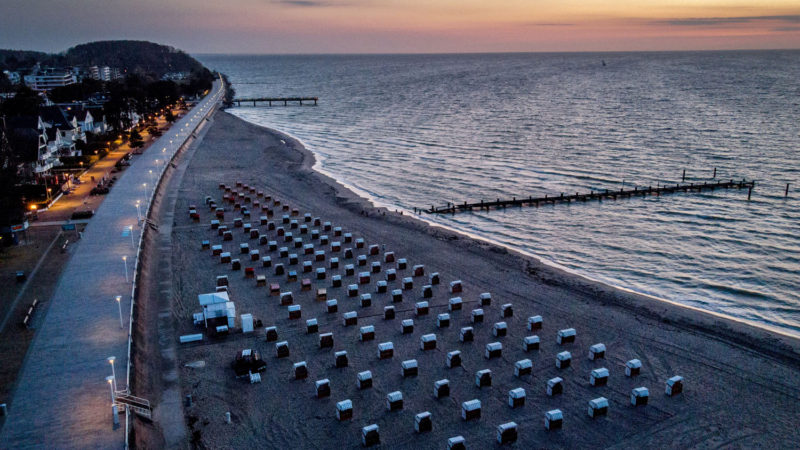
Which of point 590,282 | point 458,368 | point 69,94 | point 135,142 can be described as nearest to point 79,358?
point 458,368

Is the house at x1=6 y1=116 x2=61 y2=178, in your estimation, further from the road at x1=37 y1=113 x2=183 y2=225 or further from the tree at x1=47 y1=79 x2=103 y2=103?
the tree at x1=47 y1=79 x2=103 y2=103

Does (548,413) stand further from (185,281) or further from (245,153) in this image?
(245,153)

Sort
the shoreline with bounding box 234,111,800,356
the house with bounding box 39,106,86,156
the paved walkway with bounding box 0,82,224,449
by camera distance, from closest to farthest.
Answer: the paved walkway with bounding box 0,82,224,449 → the shoreline with bounding box 234,111,800,356 → the house with bounding box 39,106,86,156

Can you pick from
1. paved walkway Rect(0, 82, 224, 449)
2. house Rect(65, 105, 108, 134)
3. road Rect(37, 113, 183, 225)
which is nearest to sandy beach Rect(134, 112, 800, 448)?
paved walkway Rect(0, 82, 224, 449)

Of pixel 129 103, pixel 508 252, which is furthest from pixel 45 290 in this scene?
pixel 129 103

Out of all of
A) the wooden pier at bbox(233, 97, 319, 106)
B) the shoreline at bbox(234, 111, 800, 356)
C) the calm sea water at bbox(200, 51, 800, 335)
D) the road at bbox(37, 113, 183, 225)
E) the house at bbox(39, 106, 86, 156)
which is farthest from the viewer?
the wooden pier at bbox(233, 97, 319, 106)

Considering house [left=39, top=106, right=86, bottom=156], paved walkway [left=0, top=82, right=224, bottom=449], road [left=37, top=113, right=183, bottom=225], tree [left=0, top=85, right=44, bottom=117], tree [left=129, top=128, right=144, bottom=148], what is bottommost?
paved walkway [left=0, top=82, right=224, bottom=449]

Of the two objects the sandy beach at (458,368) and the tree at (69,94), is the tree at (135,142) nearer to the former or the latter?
the sandy beach at (458,368)
